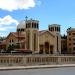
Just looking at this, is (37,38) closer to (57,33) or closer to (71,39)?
(57,33)

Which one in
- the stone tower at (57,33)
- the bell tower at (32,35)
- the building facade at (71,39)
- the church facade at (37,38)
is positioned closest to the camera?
the bell tower at (32,35)

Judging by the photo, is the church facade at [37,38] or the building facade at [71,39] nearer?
the church facade at [37,38]

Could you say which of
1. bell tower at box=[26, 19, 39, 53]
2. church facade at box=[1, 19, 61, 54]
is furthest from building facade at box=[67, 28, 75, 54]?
bell tower at box=[26, 19, 39, 53]

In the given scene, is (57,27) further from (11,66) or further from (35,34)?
(11,66)

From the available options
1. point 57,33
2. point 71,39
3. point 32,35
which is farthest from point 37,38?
point 71,39

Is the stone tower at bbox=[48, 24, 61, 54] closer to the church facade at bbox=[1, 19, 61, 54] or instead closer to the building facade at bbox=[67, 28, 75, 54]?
the church facade at bbox=[1, 19, 61, 54]

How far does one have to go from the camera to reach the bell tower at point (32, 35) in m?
115

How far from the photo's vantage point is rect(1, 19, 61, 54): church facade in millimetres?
116062

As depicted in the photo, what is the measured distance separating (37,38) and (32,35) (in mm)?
3106

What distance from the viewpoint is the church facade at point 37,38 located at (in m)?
116

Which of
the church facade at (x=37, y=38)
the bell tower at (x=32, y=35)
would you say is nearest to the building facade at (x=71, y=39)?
the church facade at (x=37, y=38)

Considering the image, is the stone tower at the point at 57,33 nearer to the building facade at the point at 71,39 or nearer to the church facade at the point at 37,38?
the church facade at the point at 37,38

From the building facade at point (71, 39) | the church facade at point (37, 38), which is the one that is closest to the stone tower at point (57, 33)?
the church facade at point (37, 38)

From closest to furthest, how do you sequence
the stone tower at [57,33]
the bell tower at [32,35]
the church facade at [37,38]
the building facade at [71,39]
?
1. the bell tower at [32,35]
2. the church facade at [37,38]
3. the stone tower at [57,33]
4. the building facade at [71,39]
